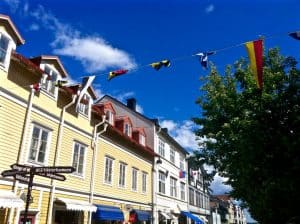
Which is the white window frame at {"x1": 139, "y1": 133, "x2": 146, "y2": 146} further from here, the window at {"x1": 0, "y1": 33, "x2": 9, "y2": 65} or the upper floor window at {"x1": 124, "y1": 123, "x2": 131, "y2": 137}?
the window at {"x1": 0, "y1": 33, "x2": 9, "y2": 65}

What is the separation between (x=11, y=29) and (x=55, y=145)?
222 inches

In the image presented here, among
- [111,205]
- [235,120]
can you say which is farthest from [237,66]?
[111,205]

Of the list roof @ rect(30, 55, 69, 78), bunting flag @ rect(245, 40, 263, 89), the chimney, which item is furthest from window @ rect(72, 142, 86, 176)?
the chimney

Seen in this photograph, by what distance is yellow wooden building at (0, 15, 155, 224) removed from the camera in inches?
525

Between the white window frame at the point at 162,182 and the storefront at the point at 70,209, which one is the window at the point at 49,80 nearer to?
the storefront at the point at 70,209

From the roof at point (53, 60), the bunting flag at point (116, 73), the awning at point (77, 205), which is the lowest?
the awning at point (77, 205)

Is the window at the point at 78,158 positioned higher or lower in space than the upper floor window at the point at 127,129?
lower

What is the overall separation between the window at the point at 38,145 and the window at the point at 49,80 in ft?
6.53

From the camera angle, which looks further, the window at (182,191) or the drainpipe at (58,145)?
the window at (182,191)

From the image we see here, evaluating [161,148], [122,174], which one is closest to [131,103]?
[161,148]

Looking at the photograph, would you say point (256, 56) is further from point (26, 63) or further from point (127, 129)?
point (127, 129)

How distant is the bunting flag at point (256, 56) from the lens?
10523 millimetres

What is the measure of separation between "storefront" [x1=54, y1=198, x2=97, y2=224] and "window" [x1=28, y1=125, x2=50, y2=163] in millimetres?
2300

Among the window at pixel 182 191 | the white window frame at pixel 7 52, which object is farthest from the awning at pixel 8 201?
the window at pixel 182 191
